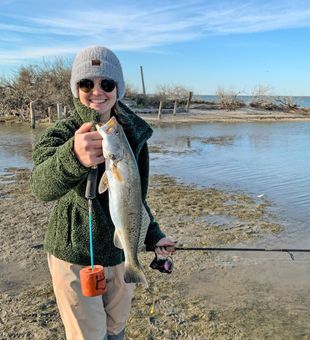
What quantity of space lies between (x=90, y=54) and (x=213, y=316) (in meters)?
3.14

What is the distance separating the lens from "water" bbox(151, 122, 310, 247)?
929 cm

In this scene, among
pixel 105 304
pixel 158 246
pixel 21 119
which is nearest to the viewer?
pixel 105 304

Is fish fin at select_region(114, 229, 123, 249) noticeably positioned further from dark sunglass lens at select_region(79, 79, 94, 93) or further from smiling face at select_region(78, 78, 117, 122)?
dark sunglass lens at select_region(79, 79, 94, 93)

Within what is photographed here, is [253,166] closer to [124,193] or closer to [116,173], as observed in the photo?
[124,193]

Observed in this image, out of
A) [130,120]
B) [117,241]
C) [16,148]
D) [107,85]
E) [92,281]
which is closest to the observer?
[92,281]

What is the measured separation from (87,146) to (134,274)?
38.5 inches

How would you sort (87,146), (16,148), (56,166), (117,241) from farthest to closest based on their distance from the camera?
(16,148) → (117,241) → (56,166) → (87,146)

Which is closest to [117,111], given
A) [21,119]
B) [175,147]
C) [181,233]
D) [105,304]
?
[105,304]

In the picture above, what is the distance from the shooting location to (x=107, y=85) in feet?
9.87

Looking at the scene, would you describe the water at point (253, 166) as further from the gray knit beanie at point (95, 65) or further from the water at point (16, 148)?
the gray knit beanie at point (95, 65)

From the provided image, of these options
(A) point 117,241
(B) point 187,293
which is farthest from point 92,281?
(B) point 187,293

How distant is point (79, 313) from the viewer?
A: 3.00 m

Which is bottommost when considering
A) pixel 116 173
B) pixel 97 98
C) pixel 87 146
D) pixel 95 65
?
pixel 116 173

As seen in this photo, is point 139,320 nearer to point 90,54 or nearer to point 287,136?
point 90,54
